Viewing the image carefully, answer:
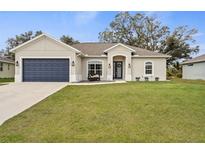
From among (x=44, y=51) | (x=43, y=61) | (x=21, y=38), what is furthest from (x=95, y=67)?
(x=21, y=38)

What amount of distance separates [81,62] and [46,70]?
4426 mm

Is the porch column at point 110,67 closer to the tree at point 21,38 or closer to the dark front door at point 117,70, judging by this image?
the dark front door at point 117,70

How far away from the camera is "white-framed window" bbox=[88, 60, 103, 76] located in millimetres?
27078

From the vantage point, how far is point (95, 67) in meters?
27.2

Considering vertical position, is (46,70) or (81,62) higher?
(81,62)

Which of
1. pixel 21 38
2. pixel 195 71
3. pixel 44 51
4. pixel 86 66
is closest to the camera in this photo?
pixel 44 51

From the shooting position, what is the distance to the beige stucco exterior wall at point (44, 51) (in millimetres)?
23656

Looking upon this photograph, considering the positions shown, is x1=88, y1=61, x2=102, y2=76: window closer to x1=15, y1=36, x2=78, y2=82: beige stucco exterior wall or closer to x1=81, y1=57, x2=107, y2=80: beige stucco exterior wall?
x1=81, y1=57, x2=107, y2=80: beige stucco exterior wall

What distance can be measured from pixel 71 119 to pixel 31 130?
1455mm

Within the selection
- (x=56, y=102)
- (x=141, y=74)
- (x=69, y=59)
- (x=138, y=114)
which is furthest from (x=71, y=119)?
(x=141, y=74)

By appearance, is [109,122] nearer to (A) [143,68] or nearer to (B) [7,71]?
(A) [143,68]

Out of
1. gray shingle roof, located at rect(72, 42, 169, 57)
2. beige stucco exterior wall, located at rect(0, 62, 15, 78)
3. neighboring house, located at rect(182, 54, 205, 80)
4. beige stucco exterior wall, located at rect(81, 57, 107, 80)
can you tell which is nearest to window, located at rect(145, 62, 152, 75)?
gray shingle roof, located at rect(72, 42, 169, 57)

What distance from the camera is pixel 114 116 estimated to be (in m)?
8.15
